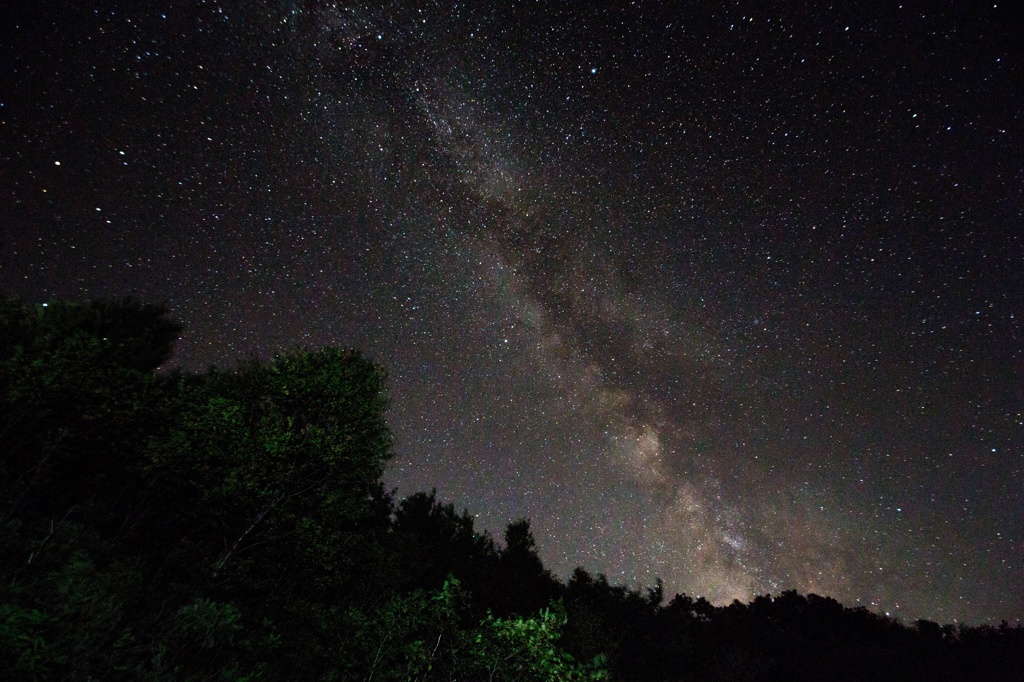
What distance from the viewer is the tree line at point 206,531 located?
29.2 ft

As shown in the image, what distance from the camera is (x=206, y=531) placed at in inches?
634

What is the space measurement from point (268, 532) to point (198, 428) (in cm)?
380

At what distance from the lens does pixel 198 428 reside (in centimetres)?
1328

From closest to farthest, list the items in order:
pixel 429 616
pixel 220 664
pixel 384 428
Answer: pixel 220 664 < pixel 429 616 < pixel 384 428

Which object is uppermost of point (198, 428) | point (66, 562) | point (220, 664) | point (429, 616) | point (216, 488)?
point (198, 428)

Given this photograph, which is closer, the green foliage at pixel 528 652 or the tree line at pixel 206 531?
the tree line at pixel 206 531

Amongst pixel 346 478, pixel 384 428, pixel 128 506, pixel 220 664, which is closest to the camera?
pixel 220 664

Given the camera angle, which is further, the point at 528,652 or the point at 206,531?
the point at 206,531

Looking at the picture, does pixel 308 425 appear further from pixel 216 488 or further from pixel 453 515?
pixel 453 515

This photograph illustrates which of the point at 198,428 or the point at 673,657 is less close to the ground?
the point at 198,428

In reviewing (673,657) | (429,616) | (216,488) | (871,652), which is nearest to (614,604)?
(673,657)

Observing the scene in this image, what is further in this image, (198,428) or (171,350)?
(171,350)

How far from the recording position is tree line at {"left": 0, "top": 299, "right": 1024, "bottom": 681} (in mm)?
8914

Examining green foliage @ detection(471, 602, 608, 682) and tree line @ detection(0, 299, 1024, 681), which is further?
green foliage @ detection(471, 602, 608, 682)
